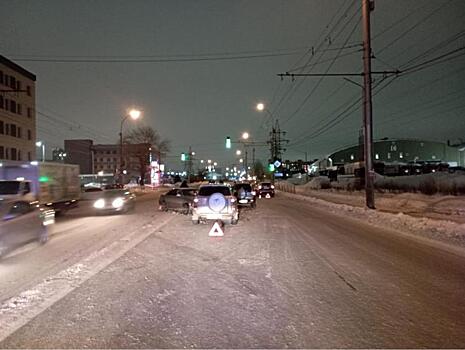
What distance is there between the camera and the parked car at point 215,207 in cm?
1889

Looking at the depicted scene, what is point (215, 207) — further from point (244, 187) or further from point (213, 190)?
point (244, 187)

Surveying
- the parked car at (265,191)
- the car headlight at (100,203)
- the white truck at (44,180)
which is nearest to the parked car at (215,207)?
the white truck at (44,180)

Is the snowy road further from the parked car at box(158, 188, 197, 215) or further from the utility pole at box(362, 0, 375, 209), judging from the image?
the parked car at box(158, 188, 197, 215)

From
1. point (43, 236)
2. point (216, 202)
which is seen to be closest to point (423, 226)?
point (216, 202)

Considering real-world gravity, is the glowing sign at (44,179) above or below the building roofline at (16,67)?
below

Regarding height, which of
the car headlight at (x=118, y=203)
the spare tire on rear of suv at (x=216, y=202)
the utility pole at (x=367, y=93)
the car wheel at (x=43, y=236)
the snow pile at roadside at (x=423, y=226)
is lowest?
the snow pile at roadside at (x=423, y=226)

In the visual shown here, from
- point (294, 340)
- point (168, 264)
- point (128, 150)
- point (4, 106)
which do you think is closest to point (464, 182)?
point (168, 264)

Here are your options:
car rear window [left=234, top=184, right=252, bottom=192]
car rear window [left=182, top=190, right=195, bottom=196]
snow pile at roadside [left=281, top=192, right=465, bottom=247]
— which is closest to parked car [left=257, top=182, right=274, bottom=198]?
car rear window [left=234, top=184, right=252, bottom=192]

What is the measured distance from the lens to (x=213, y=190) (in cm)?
1958

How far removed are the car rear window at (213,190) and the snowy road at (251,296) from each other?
5.36 meters

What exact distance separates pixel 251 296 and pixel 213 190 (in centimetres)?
1221

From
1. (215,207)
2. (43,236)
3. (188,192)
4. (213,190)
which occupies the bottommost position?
(43,236)

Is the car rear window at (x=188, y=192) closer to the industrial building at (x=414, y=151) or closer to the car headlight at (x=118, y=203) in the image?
the car headlight at (x=118, y=203)

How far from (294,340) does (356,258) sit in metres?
6.25
